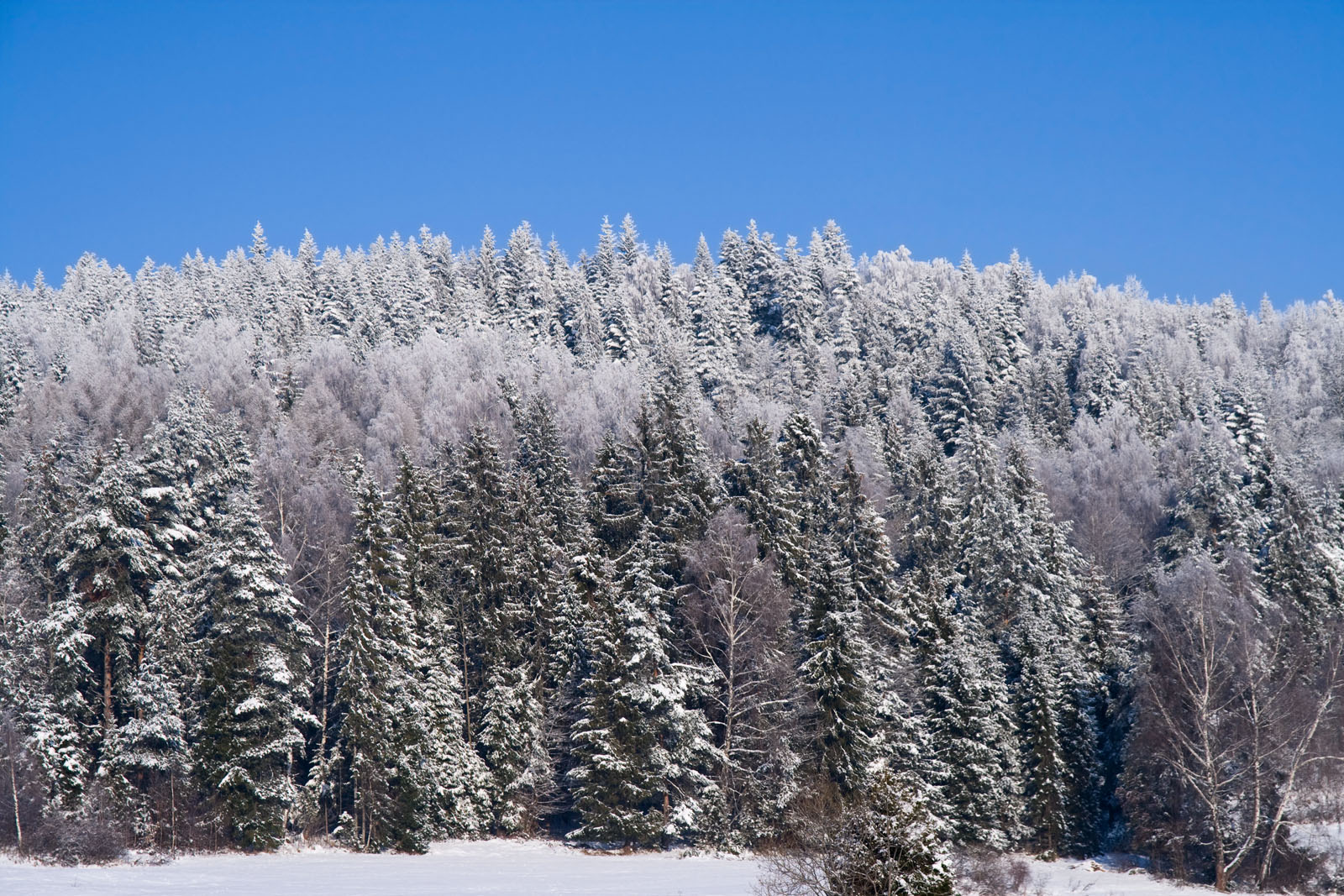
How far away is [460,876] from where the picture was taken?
121 feet

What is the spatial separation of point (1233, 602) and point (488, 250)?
4307 inches

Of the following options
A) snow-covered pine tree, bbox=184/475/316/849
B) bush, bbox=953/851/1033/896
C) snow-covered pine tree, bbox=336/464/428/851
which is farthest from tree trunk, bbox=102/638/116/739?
bush, bbox=953/851/1033/896

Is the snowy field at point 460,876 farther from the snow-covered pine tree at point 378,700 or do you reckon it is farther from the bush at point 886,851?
the bush at point 886,851

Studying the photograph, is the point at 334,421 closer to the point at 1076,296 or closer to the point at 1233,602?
the point at 1233,602

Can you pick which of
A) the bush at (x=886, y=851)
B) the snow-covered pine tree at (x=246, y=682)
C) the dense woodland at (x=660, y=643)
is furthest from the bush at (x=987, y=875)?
the snow-covered pine tree at (x=246, y=682)

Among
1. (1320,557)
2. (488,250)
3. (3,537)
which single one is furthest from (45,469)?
(488,250)

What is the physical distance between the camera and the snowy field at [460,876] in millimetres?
30094

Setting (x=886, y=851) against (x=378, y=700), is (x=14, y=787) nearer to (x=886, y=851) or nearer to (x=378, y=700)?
(x=378, y=700)

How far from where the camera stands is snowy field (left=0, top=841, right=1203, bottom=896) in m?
30.1

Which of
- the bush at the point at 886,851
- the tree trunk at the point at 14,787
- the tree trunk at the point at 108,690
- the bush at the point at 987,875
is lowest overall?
the bush at the point at 987,875

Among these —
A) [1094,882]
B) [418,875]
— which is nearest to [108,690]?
[418,875]

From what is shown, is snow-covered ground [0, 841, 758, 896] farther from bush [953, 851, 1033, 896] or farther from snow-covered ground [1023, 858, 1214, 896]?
snow-covered ground [1023, 858, 1214, 896]

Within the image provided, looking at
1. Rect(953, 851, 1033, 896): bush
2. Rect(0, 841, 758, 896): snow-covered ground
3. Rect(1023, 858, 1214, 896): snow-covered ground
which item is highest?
Rect(0, 841, 758, 896): snow-covered ground

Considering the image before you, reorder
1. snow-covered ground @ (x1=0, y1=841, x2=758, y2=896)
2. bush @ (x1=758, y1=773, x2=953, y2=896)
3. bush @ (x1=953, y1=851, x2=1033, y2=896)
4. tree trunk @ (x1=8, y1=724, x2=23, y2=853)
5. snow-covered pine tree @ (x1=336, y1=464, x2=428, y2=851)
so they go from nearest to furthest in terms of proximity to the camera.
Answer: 1. bush @ (x1=758, y1=773, x2=953, y2=896)
2. snow-covered ground @ (x1=0, y1=841, x2=758, y2=896)
3. bush @ (x1=953, y1=851, x2=1033, y2=896)
4. tree trunk @ (x1=8, y1=724, x2=23, y2=853)
5. snow-covered pine tree @ (x1=336, y1=464, x2=428, y2=851)
